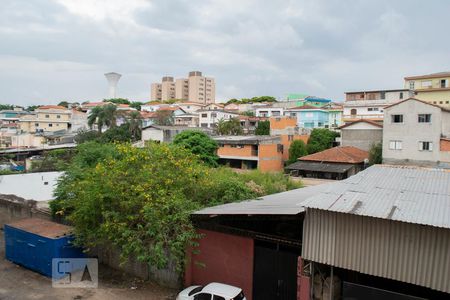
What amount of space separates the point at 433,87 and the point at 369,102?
8.42 m

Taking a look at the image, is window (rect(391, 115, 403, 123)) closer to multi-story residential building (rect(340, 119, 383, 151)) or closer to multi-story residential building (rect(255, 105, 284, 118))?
multi-story residential building (rect(340, 119, 383, 151))

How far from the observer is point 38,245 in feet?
44.5

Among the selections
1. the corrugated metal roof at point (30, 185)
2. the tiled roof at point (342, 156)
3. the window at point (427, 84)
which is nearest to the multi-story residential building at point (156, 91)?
the window at point (427, 84)

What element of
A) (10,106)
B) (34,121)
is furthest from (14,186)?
(10,106)

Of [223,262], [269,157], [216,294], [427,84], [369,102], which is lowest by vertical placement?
[216,294]

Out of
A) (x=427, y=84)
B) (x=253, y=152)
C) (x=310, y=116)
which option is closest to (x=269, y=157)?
(x=253, y=152)

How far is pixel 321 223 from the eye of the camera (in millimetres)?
8695

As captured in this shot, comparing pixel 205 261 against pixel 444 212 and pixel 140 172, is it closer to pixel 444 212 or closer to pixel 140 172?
pixel 140 172

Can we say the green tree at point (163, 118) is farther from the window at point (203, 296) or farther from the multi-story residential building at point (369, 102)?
the window at point (203, 296)

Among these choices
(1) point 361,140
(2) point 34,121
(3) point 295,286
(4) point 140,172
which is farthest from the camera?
(2) point 34,121

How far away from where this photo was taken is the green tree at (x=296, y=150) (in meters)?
45.2

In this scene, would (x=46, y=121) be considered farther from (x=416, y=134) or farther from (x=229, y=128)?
(x=416, y=134)

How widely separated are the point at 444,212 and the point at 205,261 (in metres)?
6.97

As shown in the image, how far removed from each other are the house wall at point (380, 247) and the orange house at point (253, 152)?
34.3 m
